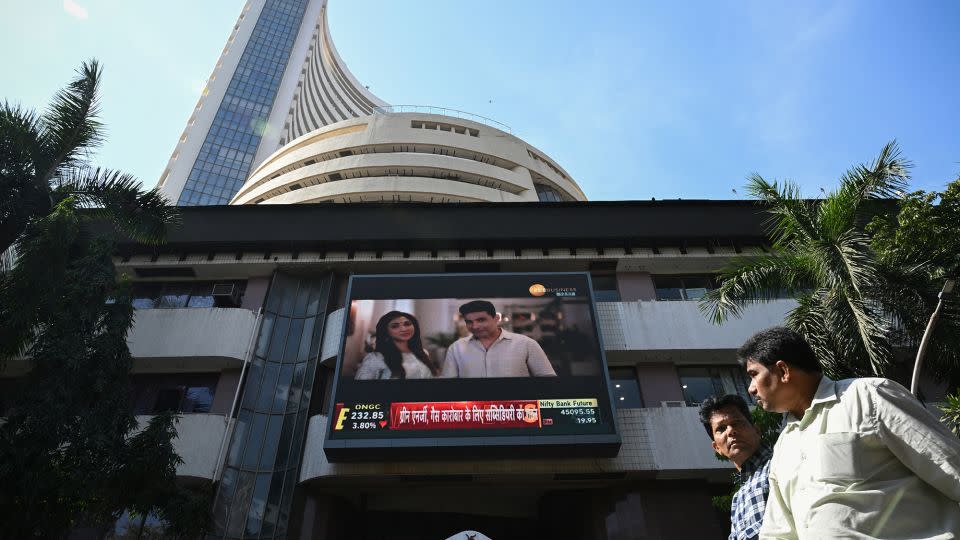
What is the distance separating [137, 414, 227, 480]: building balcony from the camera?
41.4ft

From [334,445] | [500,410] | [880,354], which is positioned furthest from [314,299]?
[880,354]

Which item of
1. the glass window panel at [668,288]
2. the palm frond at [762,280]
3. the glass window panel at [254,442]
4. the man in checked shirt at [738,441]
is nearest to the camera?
the man in checked shirt at [738,441]

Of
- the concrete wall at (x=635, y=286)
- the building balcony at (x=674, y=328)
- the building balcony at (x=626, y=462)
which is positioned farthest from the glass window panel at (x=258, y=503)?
the concrete wall at (x=635, y=286)

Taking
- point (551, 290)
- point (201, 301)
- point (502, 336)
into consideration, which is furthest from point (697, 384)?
point (201, 301)

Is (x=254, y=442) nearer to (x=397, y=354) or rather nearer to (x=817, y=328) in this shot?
(x=397, y=354)

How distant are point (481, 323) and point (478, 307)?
536 millimetres

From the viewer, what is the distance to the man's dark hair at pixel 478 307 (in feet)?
47.0

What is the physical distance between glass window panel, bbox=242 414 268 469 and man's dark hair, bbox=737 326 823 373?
1359 centimetres

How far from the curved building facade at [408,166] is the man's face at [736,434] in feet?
68.8

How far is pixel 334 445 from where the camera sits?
11.8 m

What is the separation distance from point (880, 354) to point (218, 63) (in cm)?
8784

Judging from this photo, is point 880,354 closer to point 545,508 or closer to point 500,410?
point 500,410

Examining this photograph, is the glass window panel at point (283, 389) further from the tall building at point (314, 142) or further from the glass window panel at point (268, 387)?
the tall building at point (314, 142)

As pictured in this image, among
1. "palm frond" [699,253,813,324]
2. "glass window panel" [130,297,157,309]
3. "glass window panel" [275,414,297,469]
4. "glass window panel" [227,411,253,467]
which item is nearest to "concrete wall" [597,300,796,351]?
"palm frond" [699,253,813,324]
